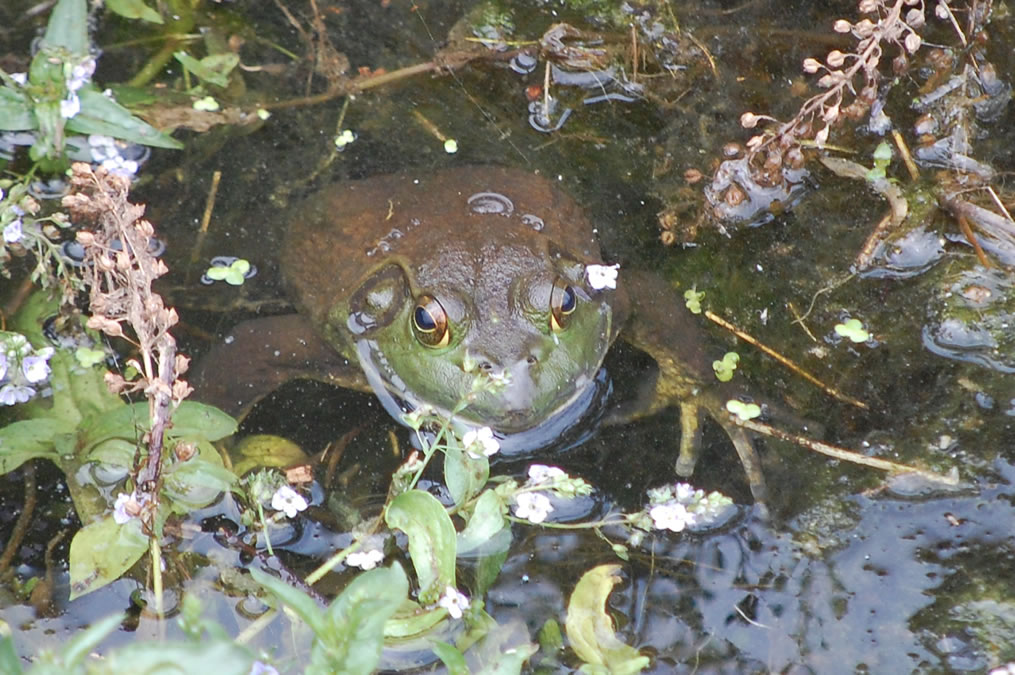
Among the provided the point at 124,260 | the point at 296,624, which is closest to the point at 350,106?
the point at 124,260

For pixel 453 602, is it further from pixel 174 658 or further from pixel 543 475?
pixel 174 658

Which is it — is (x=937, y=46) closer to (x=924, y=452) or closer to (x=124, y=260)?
(x=924, y=452)

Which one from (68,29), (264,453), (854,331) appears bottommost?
(264,453)

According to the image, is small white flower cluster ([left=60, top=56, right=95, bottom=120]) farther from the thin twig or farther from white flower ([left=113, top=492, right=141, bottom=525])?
the thin twig

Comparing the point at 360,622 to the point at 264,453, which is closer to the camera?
the point at 360,622

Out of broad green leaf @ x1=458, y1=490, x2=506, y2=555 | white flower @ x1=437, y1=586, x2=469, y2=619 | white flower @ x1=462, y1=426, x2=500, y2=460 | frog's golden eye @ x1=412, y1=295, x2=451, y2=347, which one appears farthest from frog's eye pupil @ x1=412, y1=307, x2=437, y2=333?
white flower @ x1=437, y1=586, x2=469, y2=619

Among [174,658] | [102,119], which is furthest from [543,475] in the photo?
[102,119]

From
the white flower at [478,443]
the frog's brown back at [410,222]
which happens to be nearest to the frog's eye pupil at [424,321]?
the frog's brown back at [410,222]

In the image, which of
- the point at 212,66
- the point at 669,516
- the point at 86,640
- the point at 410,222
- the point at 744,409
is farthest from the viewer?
the point at 212,66
